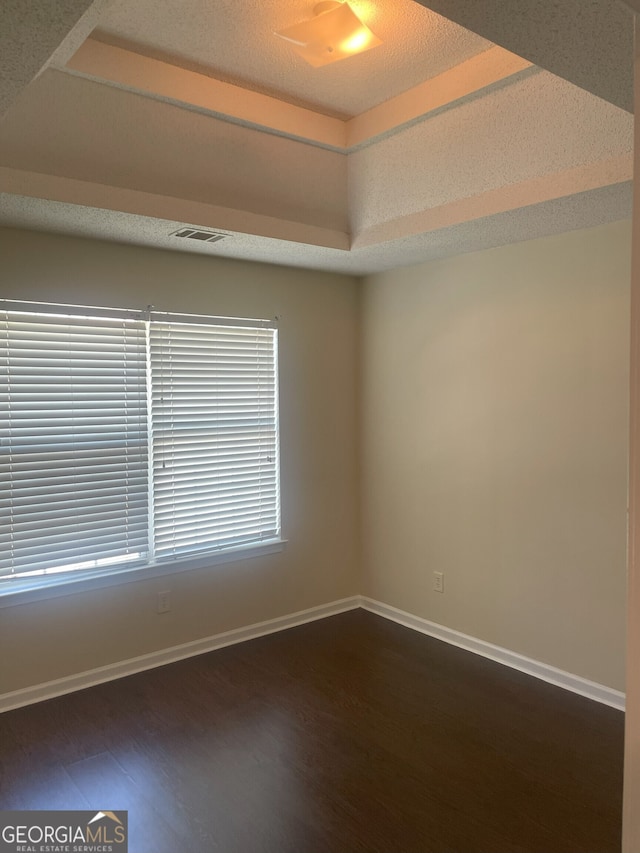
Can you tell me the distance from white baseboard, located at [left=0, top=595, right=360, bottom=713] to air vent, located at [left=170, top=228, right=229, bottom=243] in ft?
7.67

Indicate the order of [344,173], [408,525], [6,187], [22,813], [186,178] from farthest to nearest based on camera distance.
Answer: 1. [408,525]
2. [344,173]
3. [186,178]
4. [6,187]
5. [22,813]

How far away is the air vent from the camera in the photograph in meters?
3.08

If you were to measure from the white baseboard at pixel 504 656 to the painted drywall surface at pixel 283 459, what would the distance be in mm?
401

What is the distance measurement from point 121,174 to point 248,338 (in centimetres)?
137

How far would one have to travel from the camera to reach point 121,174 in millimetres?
2738

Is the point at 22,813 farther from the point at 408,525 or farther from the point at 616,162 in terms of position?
the point at 616,162

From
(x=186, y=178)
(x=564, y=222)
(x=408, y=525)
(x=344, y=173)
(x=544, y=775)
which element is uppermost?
(x=344, y=173)

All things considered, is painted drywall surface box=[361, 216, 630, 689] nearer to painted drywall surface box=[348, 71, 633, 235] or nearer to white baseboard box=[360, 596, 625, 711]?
white baseboard box=[360, 596, 625, 711]

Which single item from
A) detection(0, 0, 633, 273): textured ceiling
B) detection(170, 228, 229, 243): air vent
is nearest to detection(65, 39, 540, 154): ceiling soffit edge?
detection(0, 0, 633, 273): textured ceiling

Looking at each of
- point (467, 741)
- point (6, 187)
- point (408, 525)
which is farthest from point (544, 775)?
point (6, 187)

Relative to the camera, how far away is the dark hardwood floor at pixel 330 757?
7.29 ft

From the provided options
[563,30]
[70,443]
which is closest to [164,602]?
[70,443]

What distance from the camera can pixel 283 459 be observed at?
4.08 meters

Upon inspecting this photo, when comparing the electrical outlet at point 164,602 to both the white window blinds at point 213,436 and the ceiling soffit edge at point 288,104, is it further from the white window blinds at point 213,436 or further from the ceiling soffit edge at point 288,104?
the ceiling soffit edge at point 288,104
